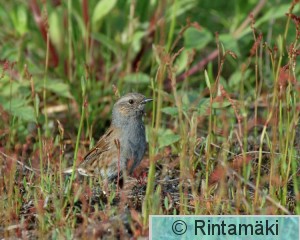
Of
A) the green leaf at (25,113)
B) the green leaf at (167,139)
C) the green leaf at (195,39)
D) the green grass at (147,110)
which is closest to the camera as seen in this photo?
the green grass at (147,110)

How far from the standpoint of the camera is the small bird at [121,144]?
21.8 feet

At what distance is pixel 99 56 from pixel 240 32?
1.34 meters

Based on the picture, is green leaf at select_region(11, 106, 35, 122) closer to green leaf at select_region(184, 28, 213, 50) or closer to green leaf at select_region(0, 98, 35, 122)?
green leaf at select_region(0, 98, 35, 122)

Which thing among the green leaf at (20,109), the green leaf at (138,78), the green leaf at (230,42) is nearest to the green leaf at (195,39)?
the green leaf at (230,42)

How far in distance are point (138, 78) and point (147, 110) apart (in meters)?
0.33

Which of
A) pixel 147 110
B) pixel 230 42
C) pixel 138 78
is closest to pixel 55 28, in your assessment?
pixel 138 78

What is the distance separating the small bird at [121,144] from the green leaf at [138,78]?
722 millimetres

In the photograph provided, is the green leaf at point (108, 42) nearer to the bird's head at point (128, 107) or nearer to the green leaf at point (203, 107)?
the bird's head at point (128, 107)

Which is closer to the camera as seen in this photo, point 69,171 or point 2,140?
point 69,171

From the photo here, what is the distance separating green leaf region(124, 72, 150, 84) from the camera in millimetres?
7742

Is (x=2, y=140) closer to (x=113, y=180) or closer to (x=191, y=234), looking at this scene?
(x=113, y=180)

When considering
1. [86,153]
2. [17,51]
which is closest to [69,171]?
[86,153]

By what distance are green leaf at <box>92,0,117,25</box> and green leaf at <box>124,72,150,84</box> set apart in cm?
59

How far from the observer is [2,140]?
23.3ft
